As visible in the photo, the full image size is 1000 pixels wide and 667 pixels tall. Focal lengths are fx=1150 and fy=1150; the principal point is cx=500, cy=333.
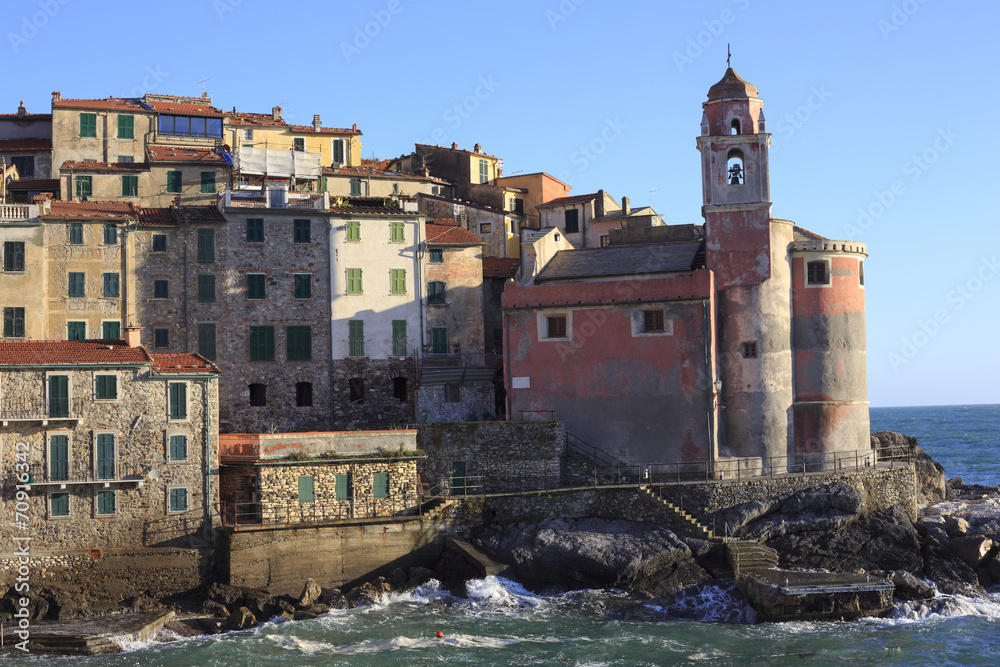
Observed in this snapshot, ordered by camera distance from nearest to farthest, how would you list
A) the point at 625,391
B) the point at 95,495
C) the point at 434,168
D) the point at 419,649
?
the point at 419,649 < the point at 95,495 < the point at 625,391 < the point at 434,168

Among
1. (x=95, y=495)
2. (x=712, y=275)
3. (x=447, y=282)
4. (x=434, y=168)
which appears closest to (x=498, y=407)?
(x=447, y=282)

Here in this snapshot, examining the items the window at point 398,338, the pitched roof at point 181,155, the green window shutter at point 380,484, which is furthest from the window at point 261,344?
the pitched roof at point 181,155

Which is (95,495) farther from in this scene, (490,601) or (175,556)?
(490,601)

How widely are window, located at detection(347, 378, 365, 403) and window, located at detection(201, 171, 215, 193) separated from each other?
12497mm

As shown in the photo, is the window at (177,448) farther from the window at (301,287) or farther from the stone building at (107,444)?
the window at (301,287)

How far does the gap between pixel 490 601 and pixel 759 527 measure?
11.7m

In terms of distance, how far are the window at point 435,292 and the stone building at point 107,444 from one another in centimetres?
1345

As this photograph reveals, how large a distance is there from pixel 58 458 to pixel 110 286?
36.6 feet

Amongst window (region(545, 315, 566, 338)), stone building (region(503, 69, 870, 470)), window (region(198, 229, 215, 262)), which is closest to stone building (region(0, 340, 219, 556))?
window (region(198, 229, 215, 262))

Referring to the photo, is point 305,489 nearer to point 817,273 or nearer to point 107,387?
point 107,387

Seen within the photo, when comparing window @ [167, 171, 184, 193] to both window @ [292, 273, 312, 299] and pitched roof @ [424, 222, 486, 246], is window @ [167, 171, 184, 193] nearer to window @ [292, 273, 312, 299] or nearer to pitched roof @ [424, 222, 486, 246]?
window @ [292, 273, 312, 299]

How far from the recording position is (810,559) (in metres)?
Answer: 44.4

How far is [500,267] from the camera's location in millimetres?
58719

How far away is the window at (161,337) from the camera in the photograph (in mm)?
49812
